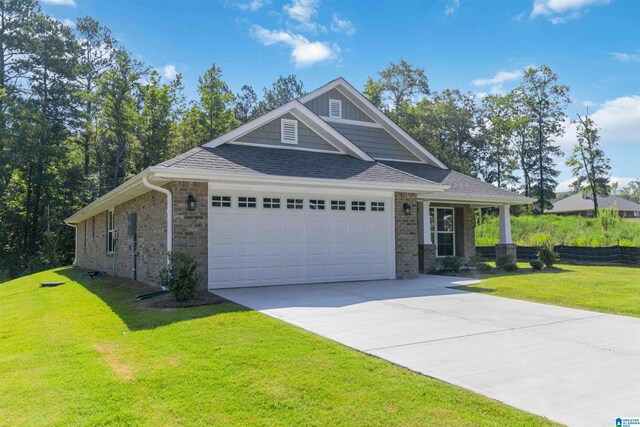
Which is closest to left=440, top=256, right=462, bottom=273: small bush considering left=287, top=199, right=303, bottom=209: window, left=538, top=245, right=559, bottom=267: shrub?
left=538, top=245, right=559, bottom=267: shrub

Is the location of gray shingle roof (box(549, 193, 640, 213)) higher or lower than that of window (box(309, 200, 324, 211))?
higher

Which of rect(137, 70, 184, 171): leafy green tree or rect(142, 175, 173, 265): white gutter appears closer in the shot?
rect(142, 175, 173, 265): white gutter

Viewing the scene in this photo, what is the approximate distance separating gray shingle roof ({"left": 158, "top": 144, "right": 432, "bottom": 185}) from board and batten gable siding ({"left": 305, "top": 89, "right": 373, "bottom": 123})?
3.52m

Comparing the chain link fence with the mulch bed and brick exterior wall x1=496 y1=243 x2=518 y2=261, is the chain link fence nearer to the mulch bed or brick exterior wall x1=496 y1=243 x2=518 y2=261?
brick exterior wall x1=496 y1=243 x2=518 y2=261

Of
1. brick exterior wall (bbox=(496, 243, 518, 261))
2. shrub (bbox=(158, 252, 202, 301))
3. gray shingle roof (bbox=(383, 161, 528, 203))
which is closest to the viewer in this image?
shrub (bbox=(158, 252, 202, 301))

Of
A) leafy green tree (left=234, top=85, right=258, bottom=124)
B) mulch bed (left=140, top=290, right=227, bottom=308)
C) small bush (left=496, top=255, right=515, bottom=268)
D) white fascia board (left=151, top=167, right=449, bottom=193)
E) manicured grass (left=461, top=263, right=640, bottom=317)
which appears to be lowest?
manicured grass (left=461, top=263, right=640, bottom=317)

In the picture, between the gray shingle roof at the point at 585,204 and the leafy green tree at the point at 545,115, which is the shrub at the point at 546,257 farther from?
the gray shingle roof at the point at 585,204

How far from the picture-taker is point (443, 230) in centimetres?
1741

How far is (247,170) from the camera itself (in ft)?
34.4

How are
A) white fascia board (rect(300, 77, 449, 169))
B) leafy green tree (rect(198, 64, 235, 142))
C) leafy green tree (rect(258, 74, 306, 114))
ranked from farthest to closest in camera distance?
1. leafy green tree (rect(258, 74, 306, 114))
2. leafy green tree (rect(198, 64, 235, 142))
3. white fascia board (rect(300, 77, 449, 169))

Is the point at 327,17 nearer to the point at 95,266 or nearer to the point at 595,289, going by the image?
the point at 595,289

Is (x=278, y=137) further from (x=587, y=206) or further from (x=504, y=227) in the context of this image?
(x=587, y=206)

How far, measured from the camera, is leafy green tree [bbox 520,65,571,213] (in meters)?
42.3

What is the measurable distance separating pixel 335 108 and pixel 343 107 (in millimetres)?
347
